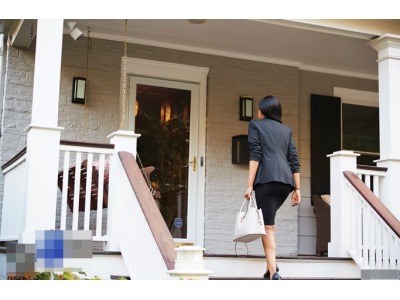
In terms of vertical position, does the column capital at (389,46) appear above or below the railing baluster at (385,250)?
above

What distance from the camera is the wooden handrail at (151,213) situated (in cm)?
306

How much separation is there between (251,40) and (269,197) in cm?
297

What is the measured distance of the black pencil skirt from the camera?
11.9 feet

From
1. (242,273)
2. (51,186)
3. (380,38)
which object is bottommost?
(242,273)

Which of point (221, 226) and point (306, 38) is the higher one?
point (306, 38)

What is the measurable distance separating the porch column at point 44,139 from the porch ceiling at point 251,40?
1.73 metres

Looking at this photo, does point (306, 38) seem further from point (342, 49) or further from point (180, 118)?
point (180, 118)

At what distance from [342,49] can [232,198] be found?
232 centimetres

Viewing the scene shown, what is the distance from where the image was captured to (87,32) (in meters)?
5.88

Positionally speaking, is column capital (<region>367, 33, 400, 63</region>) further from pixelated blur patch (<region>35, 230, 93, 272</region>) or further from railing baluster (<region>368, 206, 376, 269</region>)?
pixelated blur patch (<region>35, 230, 93, 272</region>)

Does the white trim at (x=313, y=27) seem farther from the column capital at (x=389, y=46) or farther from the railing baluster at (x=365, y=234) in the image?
the railing baluster at (x=365, y=234)

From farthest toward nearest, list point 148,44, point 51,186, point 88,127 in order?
A: point 148,44, point 88,127, point 51,186

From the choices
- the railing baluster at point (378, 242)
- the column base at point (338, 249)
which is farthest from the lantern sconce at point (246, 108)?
the railing baluster at point (378, 242)

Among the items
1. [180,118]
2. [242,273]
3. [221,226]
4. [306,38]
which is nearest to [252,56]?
[306,38]
